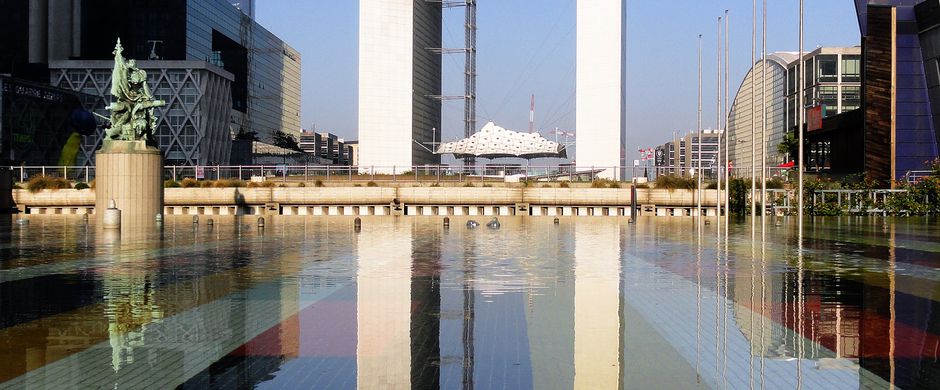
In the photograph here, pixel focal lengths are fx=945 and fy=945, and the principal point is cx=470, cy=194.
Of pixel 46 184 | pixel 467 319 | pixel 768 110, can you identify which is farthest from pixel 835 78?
pixel 467 319

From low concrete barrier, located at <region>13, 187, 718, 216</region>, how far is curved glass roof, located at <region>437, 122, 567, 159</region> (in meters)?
31.5

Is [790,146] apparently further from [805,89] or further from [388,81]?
[388,81]

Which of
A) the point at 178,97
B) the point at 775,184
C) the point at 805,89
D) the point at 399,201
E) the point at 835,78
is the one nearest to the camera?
the point at 399,201

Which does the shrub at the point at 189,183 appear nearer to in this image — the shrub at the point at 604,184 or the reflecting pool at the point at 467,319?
the shrub at the point at 604,184

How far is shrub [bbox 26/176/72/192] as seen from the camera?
57.8 meters

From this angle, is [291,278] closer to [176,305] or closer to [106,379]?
[176,305]

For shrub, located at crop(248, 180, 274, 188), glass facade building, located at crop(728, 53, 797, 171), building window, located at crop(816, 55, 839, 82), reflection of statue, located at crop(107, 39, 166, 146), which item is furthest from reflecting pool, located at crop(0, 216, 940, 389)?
glass facade building, located at crop(728, 53, 797, 171)

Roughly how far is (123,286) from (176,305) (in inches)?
109

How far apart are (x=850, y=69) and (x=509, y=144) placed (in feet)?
227

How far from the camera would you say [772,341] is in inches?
411

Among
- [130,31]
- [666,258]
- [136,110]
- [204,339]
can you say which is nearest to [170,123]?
[130,31]

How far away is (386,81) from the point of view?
87375 mm

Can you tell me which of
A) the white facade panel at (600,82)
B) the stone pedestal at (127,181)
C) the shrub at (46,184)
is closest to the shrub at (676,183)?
the white facade panel at (600,82)

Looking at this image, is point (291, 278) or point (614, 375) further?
point (291, 278)
